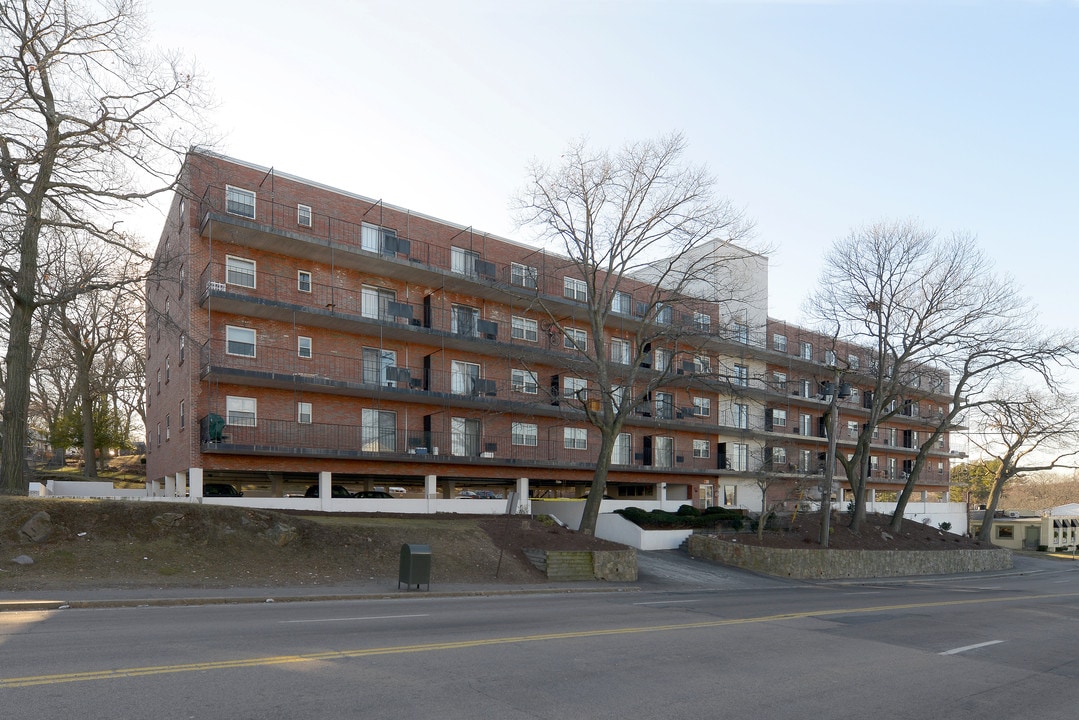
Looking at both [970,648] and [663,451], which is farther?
[663,451]

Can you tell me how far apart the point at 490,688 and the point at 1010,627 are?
473 inches

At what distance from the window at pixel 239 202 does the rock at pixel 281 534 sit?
43.4 ft

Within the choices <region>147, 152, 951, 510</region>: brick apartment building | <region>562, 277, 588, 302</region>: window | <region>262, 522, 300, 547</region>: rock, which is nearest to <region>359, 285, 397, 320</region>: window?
<region>147, 152, 951, 510</region>: brick apartment building

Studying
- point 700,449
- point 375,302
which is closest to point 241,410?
point 375,302

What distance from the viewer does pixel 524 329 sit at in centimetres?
3828

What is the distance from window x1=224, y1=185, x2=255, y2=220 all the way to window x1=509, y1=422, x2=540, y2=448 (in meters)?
14.9

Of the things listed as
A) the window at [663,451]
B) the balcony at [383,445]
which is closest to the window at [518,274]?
the balcony at [383,445]

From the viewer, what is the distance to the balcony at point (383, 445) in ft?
91.3

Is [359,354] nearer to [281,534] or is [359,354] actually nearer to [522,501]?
[522,501]

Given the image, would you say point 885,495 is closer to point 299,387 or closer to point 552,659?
point 299,387

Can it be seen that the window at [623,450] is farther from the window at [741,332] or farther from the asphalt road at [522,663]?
the asphalt road at [522,663]

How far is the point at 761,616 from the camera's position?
610 inches

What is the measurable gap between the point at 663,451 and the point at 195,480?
992 inches

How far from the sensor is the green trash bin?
18.5 m
